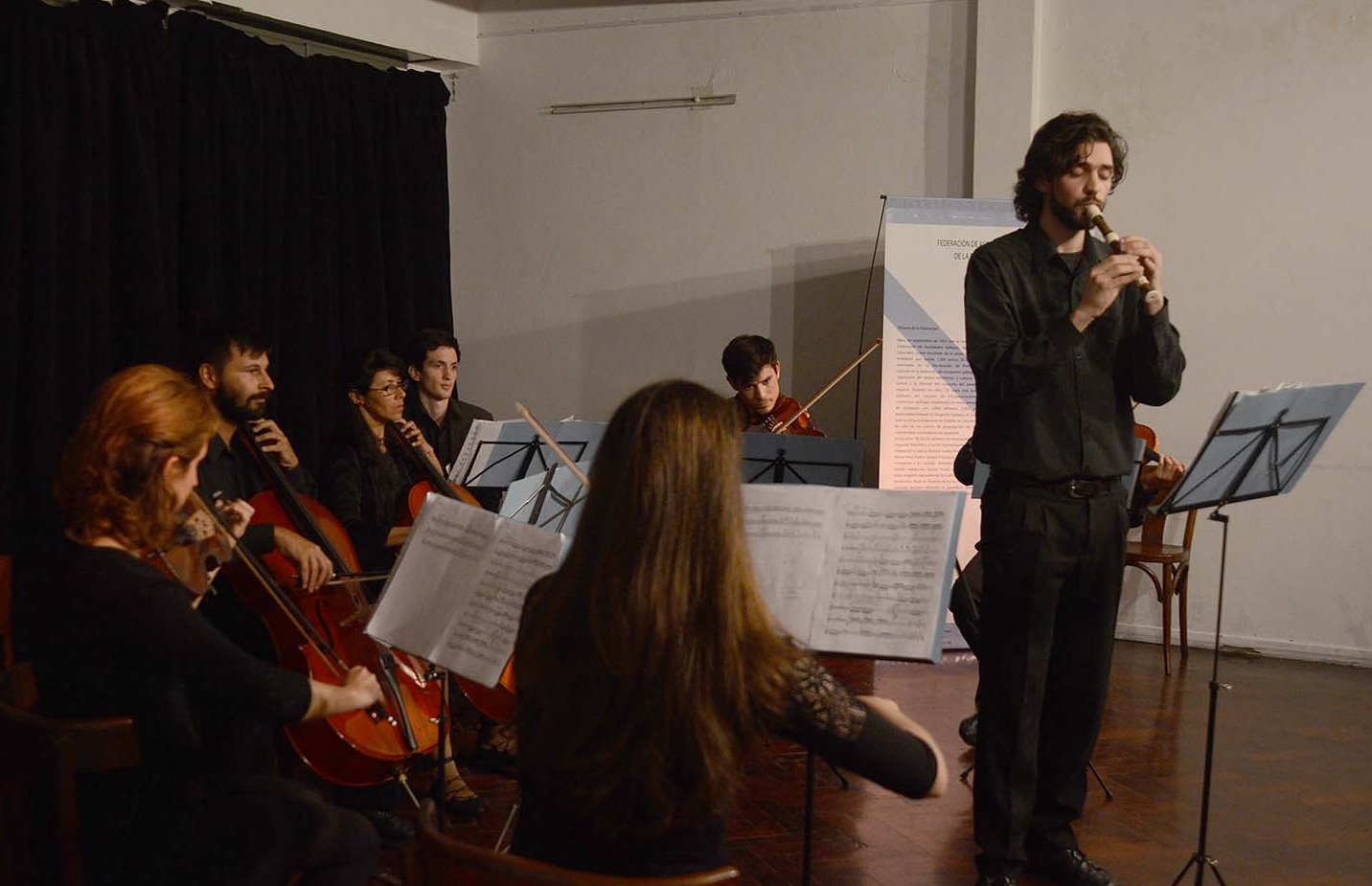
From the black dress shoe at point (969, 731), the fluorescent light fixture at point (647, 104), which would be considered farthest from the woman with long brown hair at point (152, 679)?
the fluorescent light fixture at point (647, 104)

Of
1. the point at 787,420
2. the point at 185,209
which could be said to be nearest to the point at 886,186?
the point at 787,420

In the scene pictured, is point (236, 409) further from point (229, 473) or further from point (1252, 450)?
point (1252, 450)

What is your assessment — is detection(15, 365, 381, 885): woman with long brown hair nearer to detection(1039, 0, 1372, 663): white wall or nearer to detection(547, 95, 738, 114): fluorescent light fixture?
detection(1039, 0, 1372, 663): white wall

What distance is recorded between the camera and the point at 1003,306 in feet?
9.31

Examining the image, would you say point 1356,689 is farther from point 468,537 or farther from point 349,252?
point 349,252

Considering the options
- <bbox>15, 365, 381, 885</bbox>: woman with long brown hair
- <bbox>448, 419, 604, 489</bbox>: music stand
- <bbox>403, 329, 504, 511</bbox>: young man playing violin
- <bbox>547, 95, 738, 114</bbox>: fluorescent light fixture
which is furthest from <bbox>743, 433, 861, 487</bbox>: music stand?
<bbox>547, 95, 738, 114</bbox>: fluorescent light fixture

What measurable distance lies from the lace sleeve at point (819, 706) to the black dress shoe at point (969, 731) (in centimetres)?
272

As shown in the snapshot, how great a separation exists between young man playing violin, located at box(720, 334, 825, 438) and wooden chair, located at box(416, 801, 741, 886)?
3301mm

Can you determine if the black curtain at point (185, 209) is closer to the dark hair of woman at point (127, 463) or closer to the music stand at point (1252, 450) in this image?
the dark hair of woman at point (127, 463)

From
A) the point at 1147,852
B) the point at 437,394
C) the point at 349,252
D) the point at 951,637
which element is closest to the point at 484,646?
the point at 1147,852

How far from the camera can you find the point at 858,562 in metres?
2.21

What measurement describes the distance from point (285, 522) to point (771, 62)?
4013mm

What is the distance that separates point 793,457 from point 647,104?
11.4 feet

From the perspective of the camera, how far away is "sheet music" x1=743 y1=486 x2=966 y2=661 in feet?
7.08
